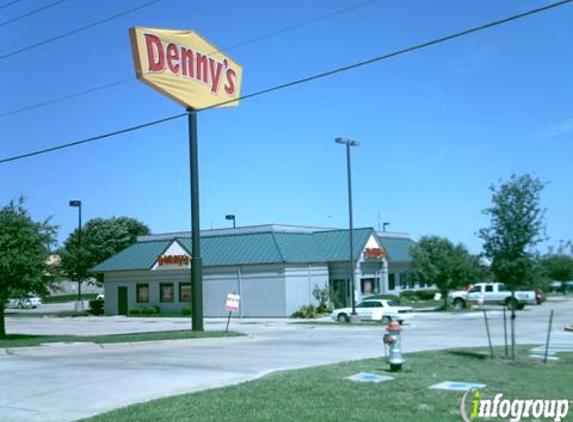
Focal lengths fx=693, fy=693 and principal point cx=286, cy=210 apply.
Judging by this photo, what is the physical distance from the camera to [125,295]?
5369cm

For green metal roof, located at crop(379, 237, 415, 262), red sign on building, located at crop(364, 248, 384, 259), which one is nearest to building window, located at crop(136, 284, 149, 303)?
red sign on building, located at crop(364, 248, 384, 259)

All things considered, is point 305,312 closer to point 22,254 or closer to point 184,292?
point 184,292

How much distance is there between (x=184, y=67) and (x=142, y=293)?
28042 millimetres

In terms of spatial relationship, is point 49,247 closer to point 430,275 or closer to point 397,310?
point 397,310

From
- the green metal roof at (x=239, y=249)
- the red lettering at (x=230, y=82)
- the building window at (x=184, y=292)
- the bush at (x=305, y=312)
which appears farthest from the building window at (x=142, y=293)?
the red lettering at (x=230, y=82)

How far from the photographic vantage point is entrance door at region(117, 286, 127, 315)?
53688mm

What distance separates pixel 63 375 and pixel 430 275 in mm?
34756

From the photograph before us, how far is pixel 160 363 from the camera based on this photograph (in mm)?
17250

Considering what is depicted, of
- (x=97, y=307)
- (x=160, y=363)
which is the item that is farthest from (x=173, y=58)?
(x=97, y=307)

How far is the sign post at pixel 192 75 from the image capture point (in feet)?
86.8

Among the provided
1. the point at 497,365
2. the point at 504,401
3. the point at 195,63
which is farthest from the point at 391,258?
the point at 504,401

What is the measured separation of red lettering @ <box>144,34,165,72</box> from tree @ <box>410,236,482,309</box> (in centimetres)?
2557

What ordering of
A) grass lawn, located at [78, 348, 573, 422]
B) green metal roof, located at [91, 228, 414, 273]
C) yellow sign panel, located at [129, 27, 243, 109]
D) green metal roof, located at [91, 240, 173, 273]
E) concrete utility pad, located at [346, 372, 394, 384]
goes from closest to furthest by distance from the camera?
grass lawn, located at [78, 348, 573, 422] → concrete utility pad, located at [346, 372, 394, 384] → yellow sign panel, located at [129, 27, 243, 109] → green metal roof, located at [91, 228, 414, 273] → green metal roof, located at [91, 240, 173, 273]

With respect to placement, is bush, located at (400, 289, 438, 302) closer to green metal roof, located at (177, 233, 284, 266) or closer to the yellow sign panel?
green metal roof, located at (177, 233, 284, 266)
